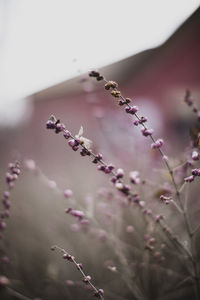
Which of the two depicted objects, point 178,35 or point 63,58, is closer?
point 63,58

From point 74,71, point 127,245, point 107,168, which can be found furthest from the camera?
point 74,71

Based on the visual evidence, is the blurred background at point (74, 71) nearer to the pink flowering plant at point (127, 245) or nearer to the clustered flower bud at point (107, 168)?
the pink flowering plant at point (127, 245)

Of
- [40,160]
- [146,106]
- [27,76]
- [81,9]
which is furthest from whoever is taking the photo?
[146,106]

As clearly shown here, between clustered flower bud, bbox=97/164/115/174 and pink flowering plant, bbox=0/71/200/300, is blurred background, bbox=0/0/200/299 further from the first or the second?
clustered flower bud, bbox=97/164/115/174

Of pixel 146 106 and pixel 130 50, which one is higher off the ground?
pixel 146 106

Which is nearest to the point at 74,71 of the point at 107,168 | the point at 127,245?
the point at 127,245

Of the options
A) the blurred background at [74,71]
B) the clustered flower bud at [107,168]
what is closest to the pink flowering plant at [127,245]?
the blurred background at [74,71]

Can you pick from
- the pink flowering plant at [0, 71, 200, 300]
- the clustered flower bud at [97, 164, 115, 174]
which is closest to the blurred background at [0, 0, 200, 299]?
the pink flowering plant at [0, 71, 200, 300]

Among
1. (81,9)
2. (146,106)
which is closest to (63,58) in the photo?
(81,9)

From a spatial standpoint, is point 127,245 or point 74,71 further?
point 74,71

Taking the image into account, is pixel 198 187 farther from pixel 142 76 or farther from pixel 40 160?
pixel 142 76

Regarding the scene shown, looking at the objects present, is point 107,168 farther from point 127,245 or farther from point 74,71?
point 74,71
